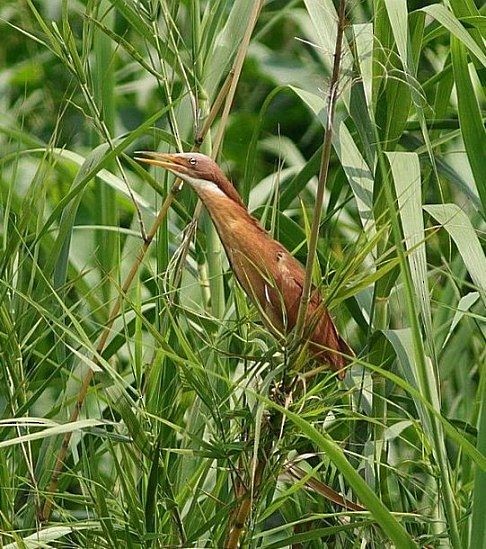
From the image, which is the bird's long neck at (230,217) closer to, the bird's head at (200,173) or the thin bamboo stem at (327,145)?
the bird's head at (200,173)

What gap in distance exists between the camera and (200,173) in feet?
3.99

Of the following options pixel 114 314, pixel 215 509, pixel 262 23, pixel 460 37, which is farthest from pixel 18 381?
pixel 262 23

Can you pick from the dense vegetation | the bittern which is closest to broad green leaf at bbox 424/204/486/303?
the dense vegetation

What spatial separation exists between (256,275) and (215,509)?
23 centimetres

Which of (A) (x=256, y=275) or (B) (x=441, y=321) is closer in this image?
(A) (x=256, y=275)

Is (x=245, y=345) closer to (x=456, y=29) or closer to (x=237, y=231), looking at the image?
(x=237, y=231)

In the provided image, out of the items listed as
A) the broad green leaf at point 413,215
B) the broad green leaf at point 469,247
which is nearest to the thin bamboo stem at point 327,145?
the broad green leaf at point 413,215

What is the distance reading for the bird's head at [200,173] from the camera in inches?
47.8

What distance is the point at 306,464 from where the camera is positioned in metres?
1.29

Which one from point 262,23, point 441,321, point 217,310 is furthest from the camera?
point 262,23

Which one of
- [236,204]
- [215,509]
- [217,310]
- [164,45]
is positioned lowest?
[215,509]

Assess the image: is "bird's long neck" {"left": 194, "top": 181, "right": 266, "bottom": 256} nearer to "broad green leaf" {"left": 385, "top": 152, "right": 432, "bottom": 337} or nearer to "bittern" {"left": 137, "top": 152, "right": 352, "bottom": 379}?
"bittern" {"left": 137, "top": 152, "right": 352, "bottom": 379}

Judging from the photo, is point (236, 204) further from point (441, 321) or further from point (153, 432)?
point (441, 321)

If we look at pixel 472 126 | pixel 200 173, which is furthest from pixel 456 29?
pixel 200 173
